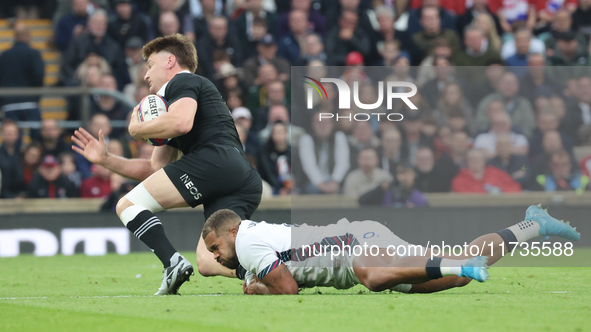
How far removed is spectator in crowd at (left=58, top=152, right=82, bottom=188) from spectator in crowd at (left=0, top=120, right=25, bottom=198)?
589mm

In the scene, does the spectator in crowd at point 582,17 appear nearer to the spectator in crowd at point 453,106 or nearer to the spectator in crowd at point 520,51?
the spectator in crowd at point 520,51

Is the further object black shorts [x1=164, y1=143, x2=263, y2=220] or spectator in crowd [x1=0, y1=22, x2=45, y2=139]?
spectator in crowd [x1=0, y1=22, x2=45, y2=139]

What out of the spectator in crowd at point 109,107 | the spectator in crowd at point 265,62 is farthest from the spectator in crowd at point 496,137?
the spectator in crowd at point 109,107

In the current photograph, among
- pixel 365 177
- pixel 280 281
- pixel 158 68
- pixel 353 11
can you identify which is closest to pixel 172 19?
pixel 353 11

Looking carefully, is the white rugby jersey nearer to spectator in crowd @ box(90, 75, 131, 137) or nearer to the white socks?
the white socks

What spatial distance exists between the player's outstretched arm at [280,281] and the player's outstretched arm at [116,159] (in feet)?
6.32

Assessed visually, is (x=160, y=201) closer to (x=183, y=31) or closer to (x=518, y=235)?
(x=518, y=235)

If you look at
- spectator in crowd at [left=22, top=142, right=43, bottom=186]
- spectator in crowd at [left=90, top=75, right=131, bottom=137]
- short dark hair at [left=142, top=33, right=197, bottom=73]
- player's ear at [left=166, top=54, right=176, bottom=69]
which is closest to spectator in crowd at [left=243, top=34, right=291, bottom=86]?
spectator in crowd at [left=90, top=75, right=131, bottom=137]

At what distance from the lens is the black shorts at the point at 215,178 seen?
6.46 m

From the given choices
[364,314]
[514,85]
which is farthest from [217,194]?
[514,85]

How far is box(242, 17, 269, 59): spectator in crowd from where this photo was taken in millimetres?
13922

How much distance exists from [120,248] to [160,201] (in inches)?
226

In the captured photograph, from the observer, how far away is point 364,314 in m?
4.85

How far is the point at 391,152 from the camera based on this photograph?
9.49 metres
